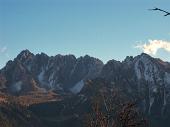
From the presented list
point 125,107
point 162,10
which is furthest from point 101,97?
point 162,10

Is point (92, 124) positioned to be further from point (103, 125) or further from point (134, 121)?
point (134, 121)

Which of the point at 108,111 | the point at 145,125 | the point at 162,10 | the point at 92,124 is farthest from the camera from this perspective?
the point at 92,124

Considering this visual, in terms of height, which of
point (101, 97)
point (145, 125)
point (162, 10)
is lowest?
point (145, 125)

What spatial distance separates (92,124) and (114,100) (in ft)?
10.9

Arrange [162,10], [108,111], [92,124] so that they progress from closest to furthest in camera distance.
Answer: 1. [162,10]
2. [108,111]
3. [92,124]

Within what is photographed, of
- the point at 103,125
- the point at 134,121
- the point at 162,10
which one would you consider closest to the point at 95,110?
the point at 103,125

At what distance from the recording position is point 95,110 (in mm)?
36156

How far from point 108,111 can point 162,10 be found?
1383 cm

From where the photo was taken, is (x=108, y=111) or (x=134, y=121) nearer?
(x=134, y=121)

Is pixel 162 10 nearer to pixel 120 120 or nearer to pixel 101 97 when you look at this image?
pixel 120 120

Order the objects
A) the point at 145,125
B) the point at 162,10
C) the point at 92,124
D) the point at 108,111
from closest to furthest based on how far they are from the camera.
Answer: the point at 162,10 → the point at 145,125 → the point at 108,111 → the point at 92,124

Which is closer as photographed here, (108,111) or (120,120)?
(120,120)

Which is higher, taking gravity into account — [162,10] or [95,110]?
[162,10]

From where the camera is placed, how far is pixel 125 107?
109 ft
